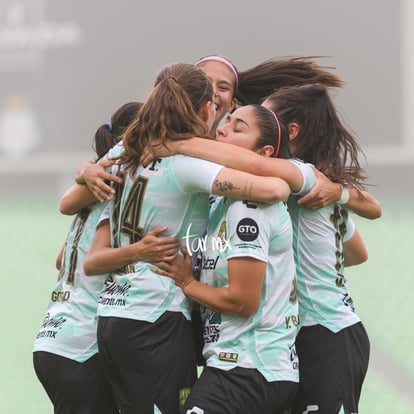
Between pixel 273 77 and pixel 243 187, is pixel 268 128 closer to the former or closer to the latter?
pixel 243 187

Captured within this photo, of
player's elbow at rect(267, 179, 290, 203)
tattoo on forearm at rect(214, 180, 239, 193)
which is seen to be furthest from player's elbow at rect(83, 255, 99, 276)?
player's elbow at rect(267, 179, 290, 203)

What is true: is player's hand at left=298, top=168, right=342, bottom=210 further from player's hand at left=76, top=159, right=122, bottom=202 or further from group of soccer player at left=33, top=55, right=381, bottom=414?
player's hand at left=76, top=159, right=122, bottom=202

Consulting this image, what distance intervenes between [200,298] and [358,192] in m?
0.83

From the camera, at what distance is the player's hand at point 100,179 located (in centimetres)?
334

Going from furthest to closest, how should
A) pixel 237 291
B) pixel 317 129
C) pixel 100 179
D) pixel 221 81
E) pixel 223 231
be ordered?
pixel 221 81, pixel 317 129, pixel 100 179, pixel 223 231, pixel 237 291

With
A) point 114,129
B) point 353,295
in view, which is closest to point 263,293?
point 114,129

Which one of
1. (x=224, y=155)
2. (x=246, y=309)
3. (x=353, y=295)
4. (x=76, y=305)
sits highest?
(x=224, y=155)

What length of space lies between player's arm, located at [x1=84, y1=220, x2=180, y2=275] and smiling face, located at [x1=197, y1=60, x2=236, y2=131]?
0.97 m

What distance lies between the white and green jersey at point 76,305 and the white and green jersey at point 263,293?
0.59 meters

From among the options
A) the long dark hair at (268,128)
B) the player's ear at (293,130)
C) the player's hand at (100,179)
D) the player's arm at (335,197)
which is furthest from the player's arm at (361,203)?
the player's hand at (100,179)

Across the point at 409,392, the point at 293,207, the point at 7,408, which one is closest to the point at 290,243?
the point at 293,207

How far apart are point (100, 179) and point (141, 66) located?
11244 millimetres

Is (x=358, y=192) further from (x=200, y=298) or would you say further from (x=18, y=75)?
(x=18, y=75)

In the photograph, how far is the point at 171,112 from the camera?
Result: 3162mm
